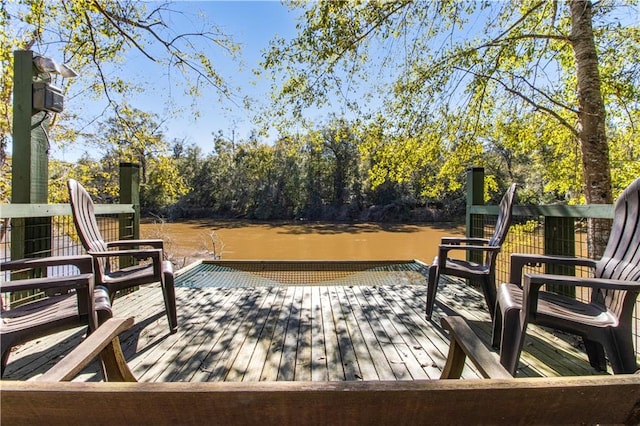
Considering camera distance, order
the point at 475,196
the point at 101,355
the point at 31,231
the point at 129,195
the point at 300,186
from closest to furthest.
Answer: the point at 101,355 → the point at 31,231 → the point at 129,195 → the point at 475,196 → the point at 300,186

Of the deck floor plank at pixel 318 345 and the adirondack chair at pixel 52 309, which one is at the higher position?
the adirondack chair at pixel 52 309

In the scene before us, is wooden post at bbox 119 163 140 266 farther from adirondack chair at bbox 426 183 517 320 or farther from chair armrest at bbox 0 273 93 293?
adirondack chair at bbox 426 183 517 320

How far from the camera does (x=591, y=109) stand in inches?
128

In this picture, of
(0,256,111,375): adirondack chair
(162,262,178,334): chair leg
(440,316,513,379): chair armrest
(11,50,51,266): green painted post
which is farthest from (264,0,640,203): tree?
(440,316,513,379): chair armrest

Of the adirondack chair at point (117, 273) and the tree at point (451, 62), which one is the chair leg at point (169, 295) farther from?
the tree at point (451, 62)

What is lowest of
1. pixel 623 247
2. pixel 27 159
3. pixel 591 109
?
pixel 623 247

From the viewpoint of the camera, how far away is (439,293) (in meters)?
2.94

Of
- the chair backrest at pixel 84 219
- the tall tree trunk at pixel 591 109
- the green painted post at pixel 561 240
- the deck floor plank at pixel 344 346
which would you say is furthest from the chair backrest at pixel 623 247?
the chair backrest at pixel 84 219

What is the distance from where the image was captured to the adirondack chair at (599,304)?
1.18 meters

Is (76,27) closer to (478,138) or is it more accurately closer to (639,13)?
(478,138)

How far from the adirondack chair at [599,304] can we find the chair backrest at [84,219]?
2.24m

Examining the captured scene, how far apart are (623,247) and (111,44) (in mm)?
6071

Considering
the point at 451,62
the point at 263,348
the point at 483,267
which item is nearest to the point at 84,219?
the point at 263,348

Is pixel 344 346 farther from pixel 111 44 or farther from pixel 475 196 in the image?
pixel 111 44
